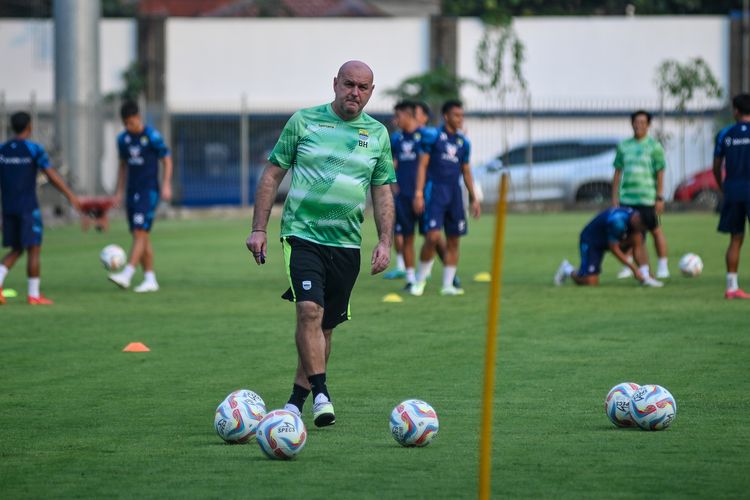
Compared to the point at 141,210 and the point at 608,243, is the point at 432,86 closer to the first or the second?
the point at 608,243

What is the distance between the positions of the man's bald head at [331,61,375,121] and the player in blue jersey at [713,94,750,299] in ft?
25.7

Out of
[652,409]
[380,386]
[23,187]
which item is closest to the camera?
[652,409]

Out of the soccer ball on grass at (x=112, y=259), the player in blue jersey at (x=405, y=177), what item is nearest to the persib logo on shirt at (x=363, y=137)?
the player in blue jersey at (x=405, y=177)

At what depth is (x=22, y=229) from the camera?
50.7ft

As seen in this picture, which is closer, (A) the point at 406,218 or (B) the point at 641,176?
(B) the point at 641,176

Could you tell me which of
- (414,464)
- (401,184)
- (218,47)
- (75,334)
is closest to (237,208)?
(218,47)

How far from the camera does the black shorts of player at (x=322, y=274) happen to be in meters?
8.00

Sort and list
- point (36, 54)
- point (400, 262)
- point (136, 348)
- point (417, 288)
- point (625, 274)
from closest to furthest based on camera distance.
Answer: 1. point (136, 348)
2. point (417, 288)
3. point (625, 274)
4. point (400, 262)
5. point (36, 54)

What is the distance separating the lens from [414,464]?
23.1 ft

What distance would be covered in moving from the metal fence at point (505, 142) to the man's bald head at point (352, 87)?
2823cm

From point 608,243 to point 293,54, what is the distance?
29161mm

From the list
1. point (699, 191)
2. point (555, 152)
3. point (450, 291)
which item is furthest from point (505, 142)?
point (450, 291)

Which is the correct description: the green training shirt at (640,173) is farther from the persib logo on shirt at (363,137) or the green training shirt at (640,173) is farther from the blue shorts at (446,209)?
the persib logo on shirt at (363,137)

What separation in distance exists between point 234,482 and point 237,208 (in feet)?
108
